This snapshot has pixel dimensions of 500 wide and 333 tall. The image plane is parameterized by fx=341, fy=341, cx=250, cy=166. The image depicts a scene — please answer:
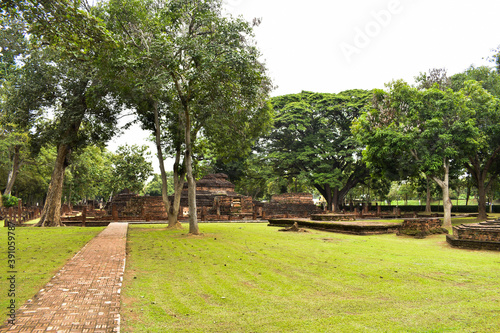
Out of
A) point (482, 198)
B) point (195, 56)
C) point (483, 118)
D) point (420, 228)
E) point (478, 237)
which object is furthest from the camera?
point (482, 198)

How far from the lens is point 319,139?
36688 millimetres

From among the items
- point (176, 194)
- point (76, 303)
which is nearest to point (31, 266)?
point (76, 303)

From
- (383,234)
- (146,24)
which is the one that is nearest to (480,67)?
(383,234)

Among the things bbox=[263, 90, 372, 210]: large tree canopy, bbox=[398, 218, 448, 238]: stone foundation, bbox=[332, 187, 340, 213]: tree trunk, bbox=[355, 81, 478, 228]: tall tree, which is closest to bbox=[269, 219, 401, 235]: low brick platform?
bbox=[398, 218, 448, 238]: stone foundation

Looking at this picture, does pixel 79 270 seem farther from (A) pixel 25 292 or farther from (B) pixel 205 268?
(B) pixel 205 268

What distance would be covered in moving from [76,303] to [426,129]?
2036 centimetres

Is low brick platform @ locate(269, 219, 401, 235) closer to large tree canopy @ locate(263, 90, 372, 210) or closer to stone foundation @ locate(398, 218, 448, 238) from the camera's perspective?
stone foundation @ locate(398, 218, 448, 238)

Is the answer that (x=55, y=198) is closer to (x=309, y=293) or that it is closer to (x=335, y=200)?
(x=309, y=293)

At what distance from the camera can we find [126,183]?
4144 centimetres

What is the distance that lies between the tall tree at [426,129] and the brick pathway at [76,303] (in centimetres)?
1832

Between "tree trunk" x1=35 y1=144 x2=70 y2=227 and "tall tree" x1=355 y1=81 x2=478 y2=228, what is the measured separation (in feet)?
60.4

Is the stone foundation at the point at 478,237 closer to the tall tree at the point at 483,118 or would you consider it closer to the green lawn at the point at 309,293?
the green lawn at the point at 309,293

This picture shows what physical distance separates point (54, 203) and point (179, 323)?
59.8 feet

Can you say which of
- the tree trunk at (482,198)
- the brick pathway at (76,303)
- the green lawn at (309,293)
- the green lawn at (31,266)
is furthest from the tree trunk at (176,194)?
the tree trunk at (482,198)
